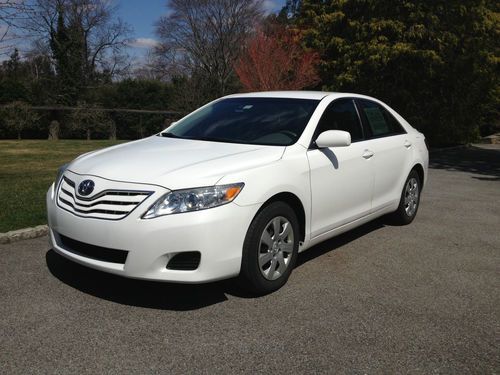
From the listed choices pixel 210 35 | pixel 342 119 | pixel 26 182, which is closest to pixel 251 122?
pixel 342 119

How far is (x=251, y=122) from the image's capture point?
4.75m

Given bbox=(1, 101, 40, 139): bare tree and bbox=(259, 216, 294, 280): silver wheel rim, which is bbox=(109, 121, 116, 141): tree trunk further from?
bbox=(259, 216, 294, 280): silver wheel rim

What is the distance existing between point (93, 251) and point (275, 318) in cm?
135

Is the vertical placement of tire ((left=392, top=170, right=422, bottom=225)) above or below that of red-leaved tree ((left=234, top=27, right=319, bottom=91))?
below

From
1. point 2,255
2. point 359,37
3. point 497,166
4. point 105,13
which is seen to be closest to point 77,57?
point 105,13

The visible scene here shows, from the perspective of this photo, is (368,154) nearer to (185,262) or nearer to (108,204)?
(185,262)

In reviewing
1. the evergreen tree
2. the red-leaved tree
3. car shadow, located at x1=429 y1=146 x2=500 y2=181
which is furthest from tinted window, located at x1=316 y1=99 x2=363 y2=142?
the red-leaved tree

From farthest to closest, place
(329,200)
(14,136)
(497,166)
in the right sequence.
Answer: (14,136), (497,166), (329,200)

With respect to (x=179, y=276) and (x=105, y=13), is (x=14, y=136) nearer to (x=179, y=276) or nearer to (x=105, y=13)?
(x=105, y=13)

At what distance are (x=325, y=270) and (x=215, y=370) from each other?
6.43 feet

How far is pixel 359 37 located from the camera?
1819cm

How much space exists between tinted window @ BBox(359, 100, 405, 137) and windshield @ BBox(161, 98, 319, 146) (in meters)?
0.88

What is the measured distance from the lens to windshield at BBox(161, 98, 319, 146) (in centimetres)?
450

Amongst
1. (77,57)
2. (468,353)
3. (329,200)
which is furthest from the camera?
(77,57)
